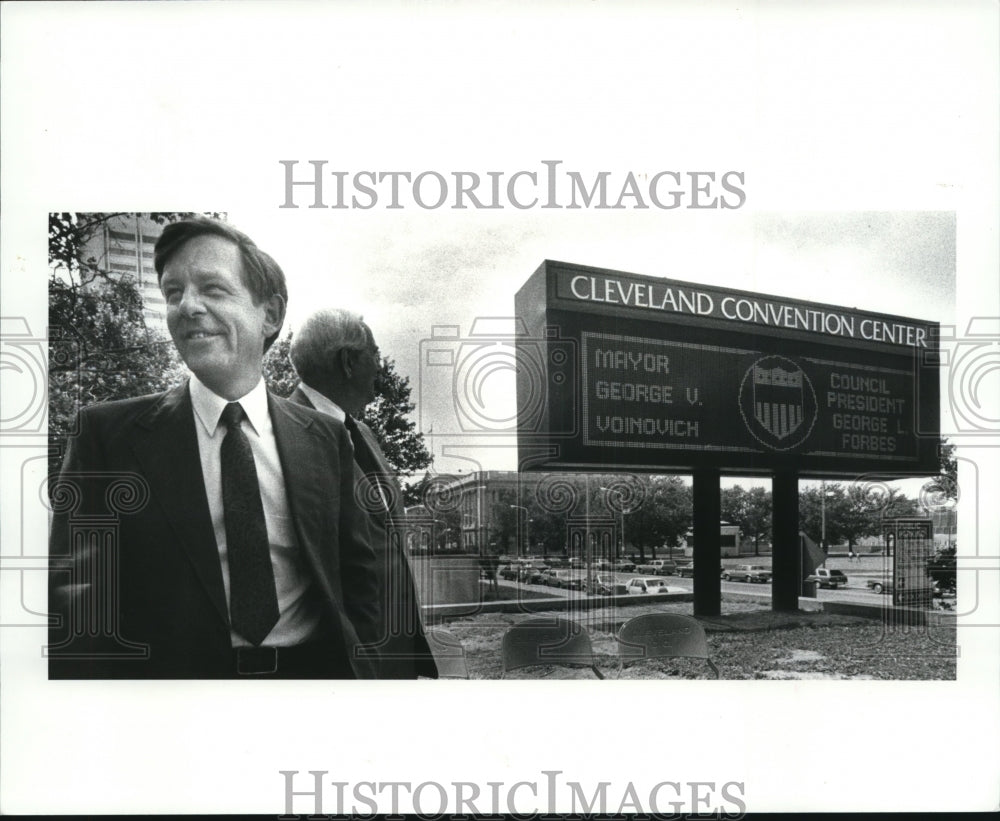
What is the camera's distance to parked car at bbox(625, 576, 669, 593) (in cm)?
296

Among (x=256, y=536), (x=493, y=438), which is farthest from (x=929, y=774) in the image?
(x=256, y=536)

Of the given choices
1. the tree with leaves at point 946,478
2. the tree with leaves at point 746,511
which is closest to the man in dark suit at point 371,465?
the tree with leaves at point 746,511

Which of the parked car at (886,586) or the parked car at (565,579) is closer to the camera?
the parked car at (565,579)

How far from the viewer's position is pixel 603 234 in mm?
2994

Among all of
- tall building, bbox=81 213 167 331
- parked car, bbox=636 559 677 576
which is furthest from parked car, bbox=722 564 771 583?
tall building, bbox=81 213 167 331

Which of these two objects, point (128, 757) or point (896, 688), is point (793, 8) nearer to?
point (896, 688)

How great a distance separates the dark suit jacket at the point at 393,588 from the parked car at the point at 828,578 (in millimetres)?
1378

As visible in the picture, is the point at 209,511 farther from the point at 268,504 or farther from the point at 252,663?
the point at 252,663

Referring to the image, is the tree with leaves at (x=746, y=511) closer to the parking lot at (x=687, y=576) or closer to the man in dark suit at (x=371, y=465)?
the parking lot at (x=687, y=576)

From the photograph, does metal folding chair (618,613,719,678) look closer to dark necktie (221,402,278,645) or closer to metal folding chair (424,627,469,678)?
metal folding chair (424,627,469,678)

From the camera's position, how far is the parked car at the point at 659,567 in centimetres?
296

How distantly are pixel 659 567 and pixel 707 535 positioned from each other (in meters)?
0.21

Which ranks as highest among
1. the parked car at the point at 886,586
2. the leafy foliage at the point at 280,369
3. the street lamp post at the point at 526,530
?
the leafy foliage at the point at 280,369

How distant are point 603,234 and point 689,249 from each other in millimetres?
310
